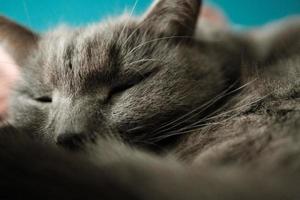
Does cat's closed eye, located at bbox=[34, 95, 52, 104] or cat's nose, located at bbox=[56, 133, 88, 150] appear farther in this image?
cat's closed eye, located at bbox=[34, 95, 52, 104]

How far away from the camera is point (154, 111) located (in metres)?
0.98

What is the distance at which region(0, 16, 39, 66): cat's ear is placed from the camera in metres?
1.32

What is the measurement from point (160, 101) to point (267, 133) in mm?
313

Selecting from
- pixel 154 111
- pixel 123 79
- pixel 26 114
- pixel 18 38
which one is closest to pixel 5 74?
pixel 18 38

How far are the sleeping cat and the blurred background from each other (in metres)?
0.12

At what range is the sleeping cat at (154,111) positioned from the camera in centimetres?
58

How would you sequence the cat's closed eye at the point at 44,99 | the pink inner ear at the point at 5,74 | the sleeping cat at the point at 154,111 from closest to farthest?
the sleeping cat at the point at 154,111 → the cat's closed eye at the point at 44,99 → the pink inner ear at the point at 5,74

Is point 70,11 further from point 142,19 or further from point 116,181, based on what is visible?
point 116,181

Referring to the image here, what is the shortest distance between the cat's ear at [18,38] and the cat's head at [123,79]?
0.20 ft

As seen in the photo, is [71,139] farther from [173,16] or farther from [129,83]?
[173,16]

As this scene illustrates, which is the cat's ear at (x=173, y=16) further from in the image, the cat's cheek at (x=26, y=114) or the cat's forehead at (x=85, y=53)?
the cat's cheek at (x=26, y=114)

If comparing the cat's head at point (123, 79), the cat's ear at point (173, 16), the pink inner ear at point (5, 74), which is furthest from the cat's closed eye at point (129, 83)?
the pink inner ear at point (5, 74)

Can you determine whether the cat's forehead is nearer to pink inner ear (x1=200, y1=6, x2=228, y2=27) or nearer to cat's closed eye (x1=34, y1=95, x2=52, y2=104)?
cat's closed eye (x1=34, y1=95, x2=52, y2=104)

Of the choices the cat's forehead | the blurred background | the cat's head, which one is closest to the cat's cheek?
the cat's head
